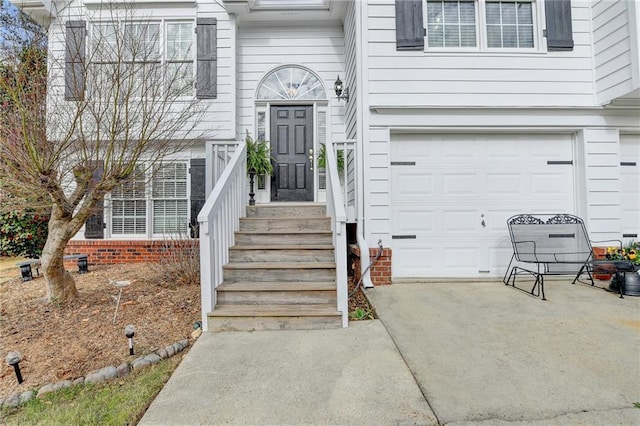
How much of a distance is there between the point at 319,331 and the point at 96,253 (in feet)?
16.3

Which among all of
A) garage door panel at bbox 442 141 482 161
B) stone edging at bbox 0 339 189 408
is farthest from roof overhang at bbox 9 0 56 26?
garage door panel at bbox 442 141 482 161

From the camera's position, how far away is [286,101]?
5.82 meters

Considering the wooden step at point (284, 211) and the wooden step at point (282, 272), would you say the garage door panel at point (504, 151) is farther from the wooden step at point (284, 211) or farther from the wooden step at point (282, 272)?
the wooden step at point (282, 272)

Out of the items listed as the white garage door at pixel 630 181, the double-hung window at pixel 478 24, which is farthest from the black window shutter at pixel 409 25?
the white garage door at pixel 630 181

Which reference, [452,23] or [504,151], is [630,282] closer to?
[504,151]

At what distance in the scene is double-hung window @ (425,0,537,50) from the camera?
4.48m

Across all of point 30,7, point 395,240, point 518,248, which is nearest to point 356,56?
point 395,240

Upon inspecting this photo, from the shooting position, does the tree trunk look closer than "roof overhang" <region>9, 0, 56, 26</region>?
Yes

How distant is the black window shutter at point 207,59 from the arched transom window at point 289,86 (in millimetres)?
854

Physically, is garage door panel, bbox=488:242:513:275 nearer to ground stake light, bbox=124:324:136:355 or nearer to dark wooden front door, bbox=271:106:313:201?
dark wooden front door, bbox=271:106:313:201

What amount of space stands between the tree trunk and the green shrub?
3.52 metres

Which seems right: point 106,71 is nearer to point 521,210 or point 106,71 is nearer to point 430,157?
point 430,157

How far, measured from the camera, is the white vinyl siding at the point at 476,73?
438cm

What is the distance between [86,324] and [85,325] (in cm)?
2
